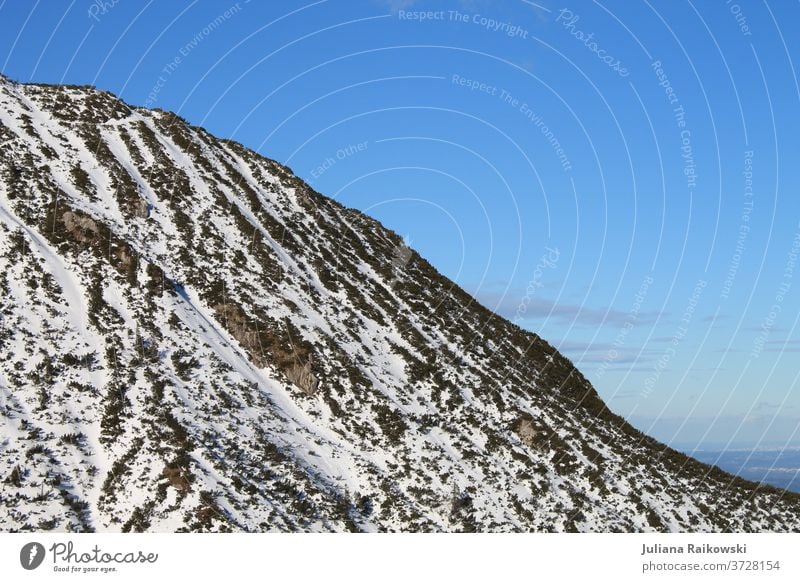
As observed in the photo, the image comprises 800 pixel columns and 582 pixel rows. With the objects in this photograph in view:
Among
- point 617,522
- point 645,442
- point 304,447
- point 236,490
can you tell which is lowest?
point 236,490

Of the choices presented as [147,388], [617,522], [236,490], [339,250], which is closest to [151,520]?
[236,490]

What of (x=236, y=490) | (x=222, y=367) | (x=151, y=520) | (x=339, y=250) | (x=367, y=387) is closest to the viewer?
(x=151, y=520)

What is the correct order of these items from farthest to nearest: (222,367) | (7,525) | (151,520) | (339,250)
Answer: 1. (339,250)
2. (222,367)
3. (151,520)
4. (7,525)

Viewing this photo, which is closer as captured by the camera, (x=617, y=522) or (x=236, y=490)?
(x=236, y=490)

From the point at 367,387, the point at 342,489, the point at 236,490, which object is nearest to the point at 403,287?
the point at 367,387
